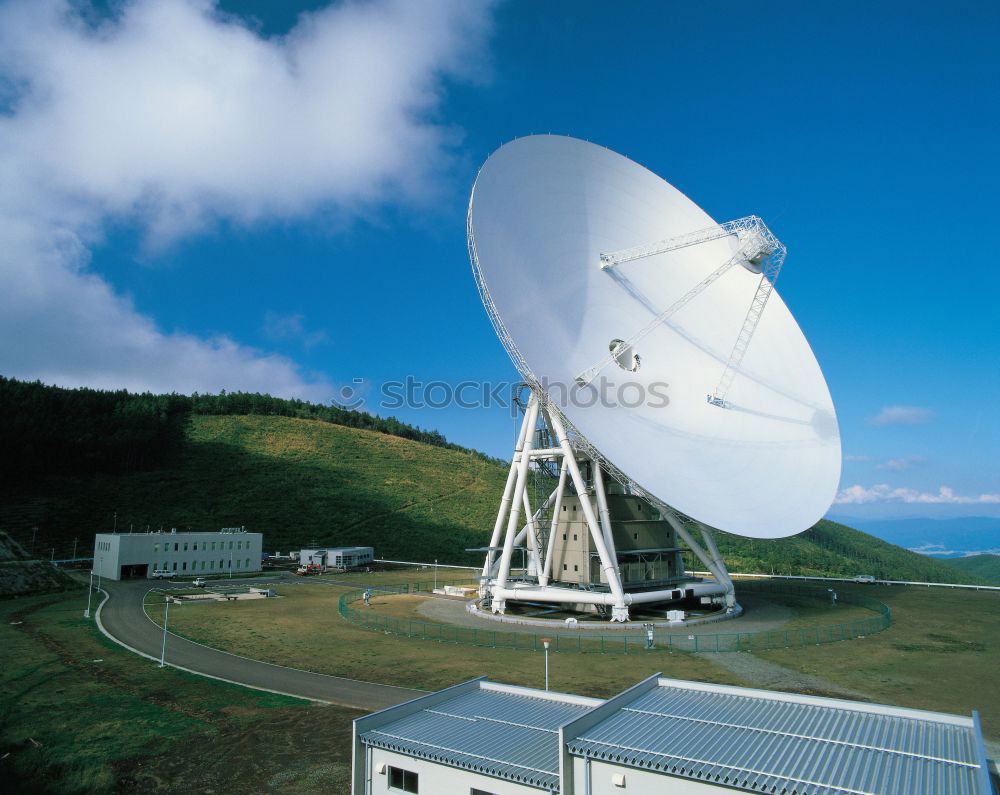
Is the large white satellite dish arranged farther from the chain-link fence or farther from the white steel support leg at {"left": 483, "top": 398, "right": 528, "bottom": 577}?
the chain-link fence

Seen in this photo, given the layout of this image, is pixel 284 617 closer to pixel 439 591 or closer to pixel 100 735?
pixel 439 591

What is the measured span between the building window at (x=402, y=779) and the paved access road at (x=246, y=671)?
26.6 feet

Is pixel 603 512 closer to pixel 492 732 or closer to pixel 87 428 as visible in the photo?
pixel 492 732

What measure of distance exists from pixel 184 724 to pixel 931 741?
1888 cm

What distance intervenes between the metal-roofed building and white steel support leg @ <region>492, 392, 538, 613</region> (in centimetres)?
2203

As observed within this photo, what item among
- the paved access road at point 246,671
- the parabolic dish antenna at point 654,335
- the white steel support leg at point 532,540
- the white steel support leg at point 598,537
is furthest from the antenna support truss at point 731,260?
the paved access road at point 246,671

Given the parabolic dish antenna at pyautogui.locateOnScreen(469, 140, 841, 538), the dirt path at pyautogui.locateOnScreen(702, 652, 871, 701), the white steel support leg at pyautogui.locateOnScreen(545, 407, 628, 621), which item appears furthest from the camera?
the white steel support leg at pyautogui.locateOnScreen(545, 407, 628, 621)

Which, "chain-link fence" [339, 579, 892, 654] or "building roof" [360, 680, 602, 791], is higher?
"building roof" [360, 680, 602, 791]

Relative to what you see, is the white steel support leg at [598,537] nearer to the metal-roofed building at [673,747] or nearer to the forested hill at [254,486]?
the metal-roofed building at [673,747]

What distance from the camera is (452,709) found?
14734 mm

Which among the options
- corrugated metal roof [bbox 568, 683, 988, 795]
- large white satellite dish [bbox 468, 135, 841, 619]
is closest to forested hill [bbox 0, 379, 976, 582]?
large white satellite dish [bbox 468, 135, 841, 619]

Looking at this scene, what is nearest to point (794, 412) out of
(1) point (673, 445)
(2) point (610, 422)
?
(1) point (673, 445)

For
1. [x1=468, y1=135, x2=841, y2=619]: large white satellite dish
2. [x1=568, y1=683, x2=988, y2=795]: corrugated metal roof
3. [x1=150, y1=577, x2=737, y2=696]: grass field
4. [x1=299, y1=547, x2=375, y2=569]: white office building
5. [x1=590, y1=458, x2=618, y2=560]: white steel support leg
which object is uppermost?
[x1=468, y1=135, x2=841, y2=619]: large white satellite dish

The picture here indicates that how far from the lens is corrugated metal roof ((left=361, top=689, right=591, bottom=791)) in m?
11.7
